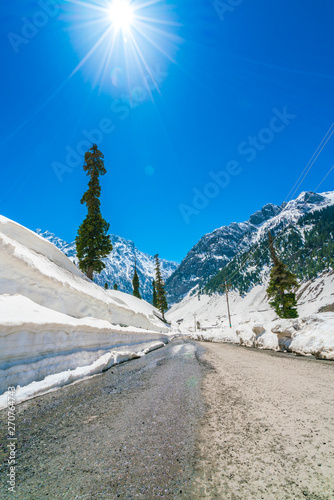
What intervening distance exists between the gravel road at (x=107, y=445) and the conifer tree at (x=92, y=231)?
21863 millimetres

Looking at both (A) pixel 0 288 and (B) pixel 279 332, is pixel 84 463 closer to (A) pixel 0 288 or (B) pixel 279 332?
(A) pixel 0 288

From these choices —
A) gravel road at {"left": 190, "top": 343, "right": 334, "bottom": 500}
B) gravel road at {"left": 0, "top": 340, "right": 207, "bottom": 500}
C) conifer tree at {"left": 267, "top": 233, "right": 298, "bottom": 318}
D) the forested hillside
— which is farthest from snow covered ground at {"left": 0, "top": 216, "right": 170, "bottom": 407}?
the forested hillside

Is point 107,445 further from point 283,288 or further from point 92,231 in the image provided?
point 283,288

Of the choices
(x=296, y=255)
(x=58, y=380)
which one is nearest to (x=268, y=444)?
(x=58, y=380)

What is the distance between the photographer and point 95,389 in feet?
16.0

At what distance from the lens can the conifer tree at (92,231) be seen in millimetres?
25188

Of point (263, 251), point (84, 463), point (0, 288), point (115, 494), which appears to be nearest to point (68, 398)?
point (84, 463)

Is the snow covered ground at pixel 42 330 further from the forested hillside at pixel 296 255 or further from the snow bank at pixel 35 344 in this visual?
the forested hillside at pixel 296 255

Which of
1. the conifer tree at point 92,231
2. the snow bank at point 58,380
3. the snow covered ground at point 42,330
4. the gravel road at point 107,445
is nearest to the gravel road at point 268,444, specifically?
the gravel road at point 107,445

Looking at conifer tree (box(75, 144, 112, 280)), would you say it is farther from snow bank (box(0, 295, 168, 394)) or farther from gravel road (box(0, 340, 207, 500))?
gravel road (box(0, 340, 207, 500))

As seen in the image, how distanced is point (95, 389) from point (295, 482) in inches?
178

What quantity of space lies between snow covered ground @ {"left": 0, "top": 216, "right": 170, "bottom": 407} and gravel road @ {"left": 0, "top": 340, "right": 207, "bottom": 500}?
0.91m

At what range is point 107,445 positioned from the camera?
7.51 feet

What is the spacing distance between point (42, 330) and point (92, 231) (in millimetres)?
21360
